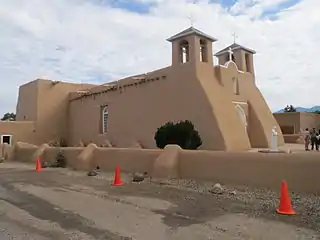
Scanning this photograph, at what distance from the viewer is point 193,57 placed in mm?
21797

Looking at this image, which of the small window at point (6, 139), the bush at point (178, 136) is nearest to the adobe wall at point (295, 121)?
the bush at point (178, 136)

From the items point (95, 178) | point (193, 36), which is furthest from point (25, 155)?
point (193, 36)

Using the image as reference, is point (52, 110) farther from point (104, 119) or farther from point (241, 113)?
point (241, 113)

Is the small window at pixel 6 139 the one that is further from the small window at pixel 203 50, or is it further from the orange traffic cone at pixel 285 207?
the orange traffic cone at pixel 285 207

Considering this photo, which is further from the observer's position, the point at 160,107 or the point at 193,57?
the point at 160,107

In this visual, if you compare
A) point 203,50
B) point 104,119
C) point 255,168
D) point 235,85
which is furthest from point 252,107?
point 255,168

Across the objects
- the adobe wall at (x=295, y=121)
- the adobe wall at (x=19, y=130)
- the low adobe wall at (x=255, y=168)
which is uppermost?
the adobe wall at (x=295, y=121)

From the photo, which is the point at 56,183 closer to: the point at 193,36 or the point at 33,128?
the point at 193,36

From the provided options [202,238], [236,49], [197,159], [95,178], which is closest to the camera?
[202,238]

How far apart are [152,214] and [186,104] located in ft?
47.7

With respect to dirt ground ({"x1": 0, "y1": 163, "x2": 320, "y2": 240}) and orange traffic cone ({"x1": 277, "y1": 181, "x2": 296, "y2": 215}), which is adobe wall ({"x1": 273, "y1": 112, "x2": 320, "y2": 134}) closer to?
dirt ground ({"x1": 0, "y1": 163, "x2": 320, "y2": 240})

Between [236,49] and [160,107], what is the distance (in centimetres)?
898

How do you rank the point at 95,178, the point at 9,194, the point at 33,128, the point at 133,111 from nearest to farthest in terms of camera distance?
the point at 9,194 → the point at 95,178 → the point at 133,111 → the point at 33,128

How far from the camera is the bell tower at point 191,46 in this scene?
22.1 m
